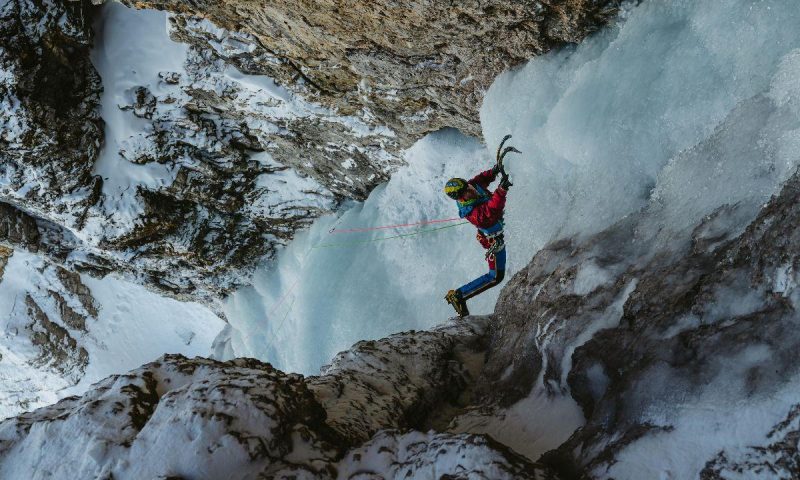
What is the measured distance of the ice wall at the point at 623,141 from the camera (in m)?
3.23

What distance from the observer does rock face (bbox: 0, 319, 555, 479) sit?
2508 mm

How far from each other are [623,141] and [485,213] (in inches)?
53.1

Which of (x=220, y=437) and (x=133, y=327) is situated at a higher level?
(x=133, y=327)

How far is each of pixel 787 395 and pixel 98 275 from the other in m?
11.4

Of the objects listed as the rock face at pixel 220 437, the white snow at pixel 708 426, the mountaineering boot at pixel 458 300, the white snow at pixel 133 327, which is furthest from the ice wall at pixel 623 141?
the white snow at pixel 133 327

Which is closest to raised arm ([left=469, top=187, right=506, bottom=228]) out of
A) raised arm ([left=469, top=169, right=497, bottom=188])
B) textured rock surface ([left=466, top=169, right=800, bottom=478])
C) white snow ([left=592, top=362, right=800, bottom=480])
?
raised arm ([left=469, top=169, right=497, bottom=188])

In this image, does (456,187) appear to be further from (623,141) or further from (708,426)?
(708,426)

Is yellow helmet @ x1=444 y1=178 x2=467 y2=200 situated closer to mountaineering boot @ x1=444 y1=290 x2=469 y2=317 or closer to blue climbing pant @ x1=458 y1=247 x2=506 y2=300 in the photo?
blue climbing pant @ x1=458 y1=247 x2=506 y2=300

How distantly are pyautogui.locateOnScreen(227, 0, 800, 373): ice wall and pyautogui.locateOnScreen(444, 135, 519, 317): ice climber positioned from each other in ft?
1.28

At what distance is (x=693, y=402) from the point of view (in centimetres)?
229

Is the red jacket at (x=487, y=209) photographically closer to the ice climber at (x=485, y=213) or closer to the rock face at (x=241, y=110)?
the ice climber at (x=485, y=213)

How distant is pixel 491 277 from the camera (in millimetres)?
5570

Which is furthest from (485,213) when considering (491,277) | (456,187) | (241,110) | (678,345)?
(241,110)

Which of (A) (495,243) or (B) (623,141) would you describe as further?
(A) (495,243)
